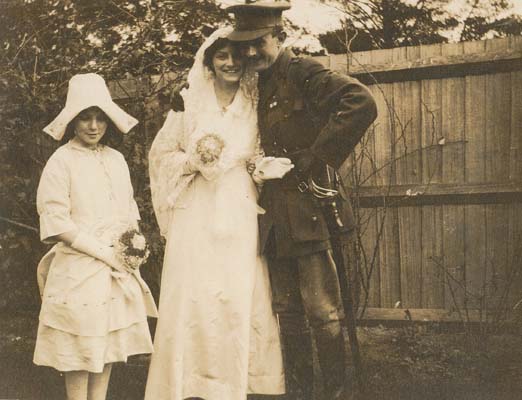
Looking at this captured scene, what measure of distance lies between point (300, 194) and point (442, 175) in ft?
5.55

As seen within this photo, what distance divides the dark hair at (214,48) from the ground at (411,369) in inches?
76.6

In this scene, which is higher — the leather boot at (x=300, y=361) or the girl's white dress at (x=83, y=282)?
the girl's white dress at (x=83, y=282)

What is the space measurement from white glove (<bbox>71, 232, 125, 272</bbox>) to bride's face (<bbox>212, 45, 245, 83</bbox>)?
3.22 ft

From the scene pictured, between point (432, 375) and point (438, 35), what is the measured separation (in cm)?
241

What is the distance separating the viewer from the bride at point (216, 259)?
2814 millimetres

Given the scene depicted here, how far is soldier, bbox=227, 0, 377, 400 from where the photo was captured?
2.73m

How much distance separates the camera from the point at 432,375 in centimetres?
363

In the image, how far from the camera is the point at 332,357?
2.79m

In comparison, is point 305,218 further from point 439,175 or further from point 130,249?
point 439,175

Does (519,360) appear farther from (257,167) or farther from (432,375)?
(257,167)

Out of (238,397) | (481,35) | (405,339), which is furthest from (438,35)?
(238,397)

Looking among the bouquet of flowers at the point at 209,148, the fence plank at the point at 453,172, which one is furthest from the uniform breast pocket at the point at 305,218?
the fence plank at the point at 453,172

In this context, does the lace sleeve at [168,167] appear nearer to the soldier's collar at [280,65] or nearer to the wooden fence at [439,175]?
the soldier's collar at [280,65]

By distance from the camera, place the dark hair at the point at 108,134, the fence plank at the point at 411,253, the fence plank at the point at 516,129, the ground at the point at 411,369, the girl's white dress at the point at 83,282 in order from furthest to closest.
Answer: the fence plank at the point at 411,253, the fence plank at the point at 516,129, the ground at the point at 411,369, the dark hair at the point at 108,134, the girl's white dress at the point at 83,282
